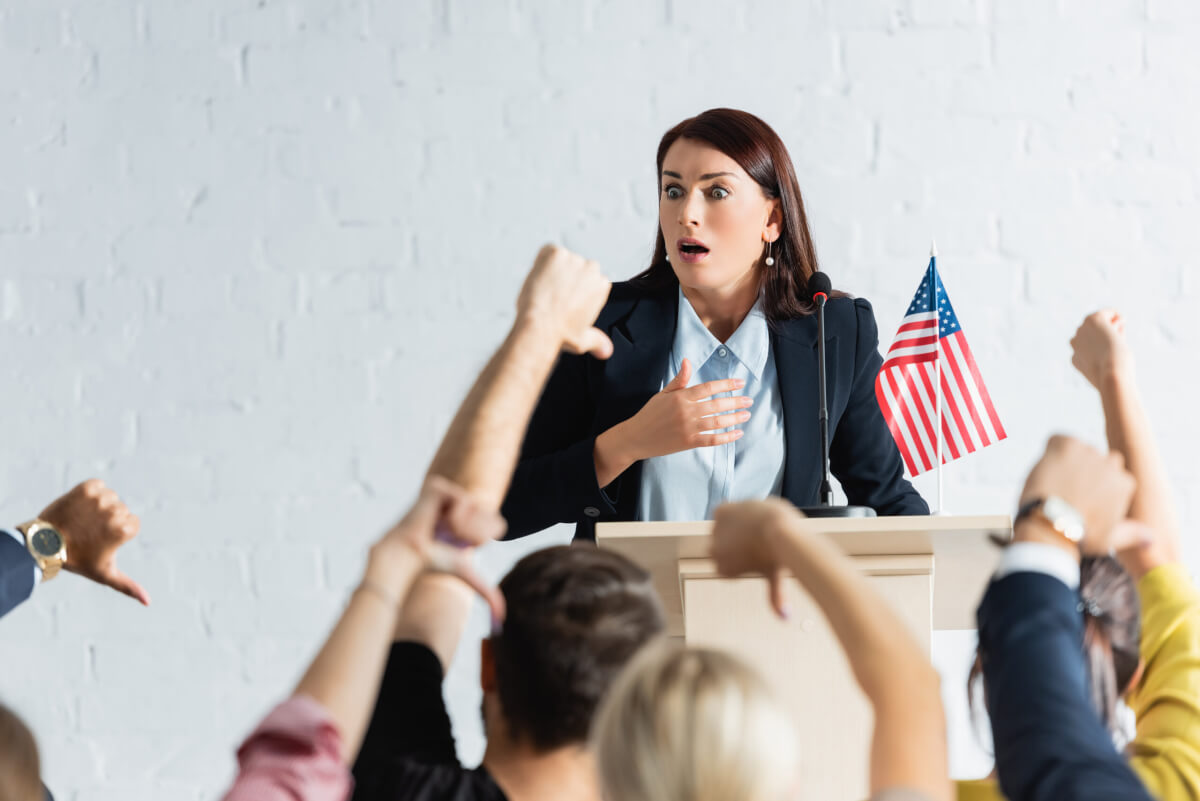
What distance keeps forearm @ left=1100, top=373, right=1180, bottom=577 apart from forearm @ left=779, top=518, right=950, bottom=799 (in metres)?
0.45

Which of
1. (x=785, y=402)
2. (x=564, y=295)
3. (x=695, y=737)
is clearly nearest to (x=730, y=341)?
(x=785, y=402)

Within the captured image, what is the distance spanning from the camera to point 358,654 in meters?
0.98

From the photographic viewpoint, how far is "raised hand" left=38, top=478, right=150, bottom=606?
159 cm

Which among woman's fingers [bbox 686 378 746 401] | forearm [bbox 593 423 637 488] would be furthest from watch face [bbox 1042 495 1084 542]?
forearm [bbox 593 423 637 488]

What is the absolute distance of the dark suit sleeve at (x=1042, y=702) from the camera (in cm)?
88

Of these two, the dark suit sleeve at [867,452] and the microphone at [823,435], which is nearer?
the microphone at [823,435]

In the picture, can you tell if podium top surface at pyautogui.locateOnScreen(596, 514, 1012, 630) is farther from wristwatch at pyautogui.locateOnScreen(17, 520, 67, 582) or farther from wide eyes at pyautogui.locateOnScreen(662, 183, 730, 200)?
wide eyes at pyautogui.locateOnScreen(662, 183, 730, 200)

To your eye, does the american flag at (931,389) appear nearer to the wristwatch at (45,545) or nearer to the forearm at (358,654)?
the wristwatch at (45,545)

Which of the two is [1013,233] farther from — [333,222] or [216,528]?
[216,528]

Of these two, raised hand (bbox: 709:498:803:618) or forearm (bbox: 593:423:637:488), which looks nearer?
raised hand (bbox: 709:498:803:618)

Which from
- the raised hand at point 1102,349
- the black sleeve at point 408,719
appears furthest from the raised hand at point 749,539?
the raised hand at point 1102,349

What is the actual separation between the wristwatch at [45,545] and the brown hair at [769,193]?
1.18 metres

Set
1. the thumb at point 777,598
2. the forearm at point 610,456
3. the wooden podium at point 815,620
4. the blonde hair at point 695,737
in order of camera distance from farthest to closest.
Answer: the forearm at point 610,456, the wooden podium at point 815,620, the thumb at point 777,598, the blonde hair at point 695,737

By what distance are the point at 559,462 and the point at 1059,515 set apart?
1.09m
